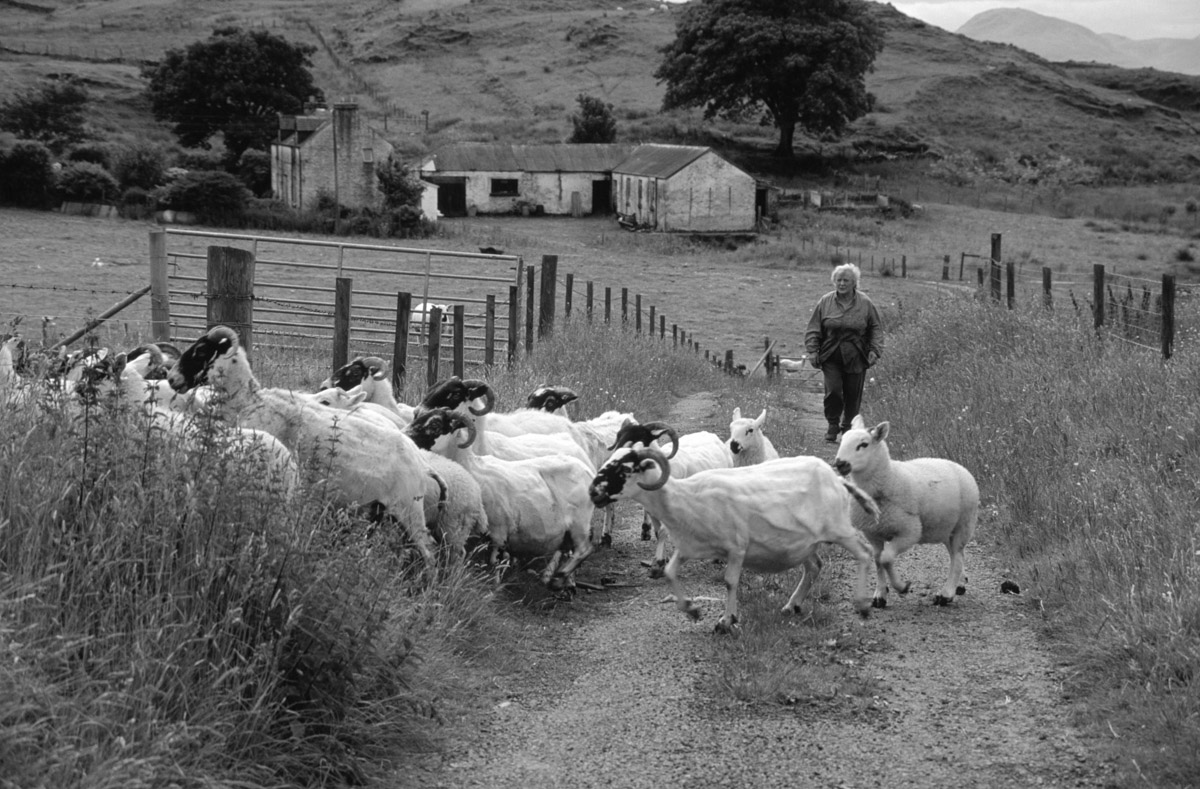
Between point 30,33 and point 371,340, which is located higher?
point 30,33

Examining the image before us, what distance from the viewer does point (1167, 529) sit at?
8.44 m

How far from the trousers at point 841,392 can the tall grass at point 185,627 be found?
8.43 m

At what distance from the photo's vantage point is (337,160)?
59250 millimetres

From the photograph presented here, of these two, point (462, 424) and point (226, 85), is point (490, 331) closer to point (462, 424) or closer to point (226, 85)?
point (462, 424)

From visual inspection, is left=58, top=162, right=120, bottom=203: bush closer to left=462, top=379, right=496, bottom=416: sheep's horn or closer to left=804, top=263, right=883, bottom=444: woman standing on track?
left=804, top=263, right=883, bottom=444: woman standing on track

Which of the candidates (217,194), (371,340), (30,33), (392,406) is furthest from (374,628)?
(30,33)

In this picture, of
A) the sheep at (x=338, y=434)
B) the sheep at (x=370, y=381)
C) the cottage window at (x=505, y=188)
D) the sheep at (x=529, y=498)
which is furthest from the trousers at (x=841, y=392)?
the cottage window at (x=505, y=188)

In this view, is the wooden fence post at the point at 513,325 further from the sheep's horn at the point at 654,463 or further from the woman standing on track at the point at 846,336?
the sheep's horn at the point at 654,463

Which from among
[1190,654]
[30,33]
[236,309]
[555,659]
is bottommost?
[555,659]

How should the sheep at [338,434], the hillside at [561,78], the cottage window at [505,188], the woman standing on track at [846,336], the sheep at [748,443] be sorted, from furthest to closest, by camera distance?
1. the hillside at [561,78]
2. the cottage window at [505,188]
3. the woman standing on track at [846,336]
4. the sheep at [748,443]
5. the sheep at [338,434]

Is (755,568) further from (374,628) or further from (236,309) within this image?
(236,309)

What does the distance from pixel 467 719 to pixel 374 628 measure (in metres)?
0.91

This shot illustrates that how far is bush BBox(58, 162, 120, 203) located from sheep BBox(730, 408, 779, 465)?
47.7m

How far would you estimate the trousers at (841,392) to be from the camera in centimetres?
1469
